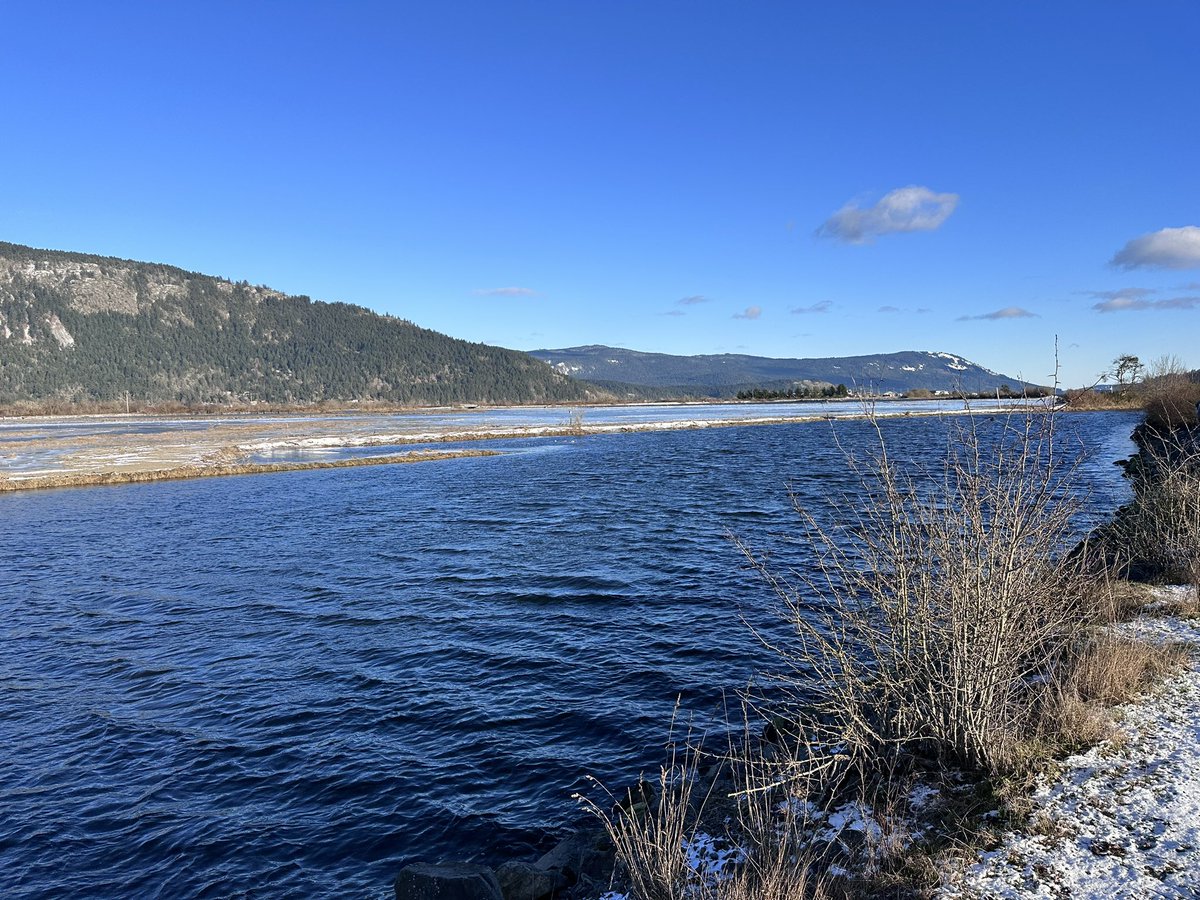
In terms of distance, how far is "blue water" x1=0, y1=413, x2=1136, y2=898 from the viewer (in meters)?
8.93

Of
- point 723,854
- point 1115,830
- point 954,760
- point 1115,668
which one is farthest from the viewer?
point 1115,668

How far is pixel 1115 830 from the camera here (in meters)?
5.84

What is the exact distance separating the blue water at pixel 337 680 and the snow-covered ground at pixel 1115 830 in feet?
11.0

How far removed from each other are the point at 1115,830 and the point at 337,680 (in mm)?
12679

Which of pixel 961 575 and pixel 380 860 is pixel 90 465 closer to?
pixel 380 860

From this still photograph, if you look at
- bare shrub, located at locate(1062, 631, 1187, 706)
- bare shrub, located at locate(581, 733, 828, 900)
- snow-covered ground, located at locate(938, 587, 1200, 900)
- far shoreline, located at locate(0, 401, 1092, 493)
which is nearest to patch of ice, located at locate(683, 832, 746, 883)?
bare shrub, located at locate(581, 733, 828, 900)

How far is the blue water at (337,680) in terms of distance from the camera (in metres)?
8.93

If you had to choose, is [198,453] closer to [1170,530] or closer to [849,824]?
[849,824]

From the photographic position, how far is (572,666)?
46.8 feet

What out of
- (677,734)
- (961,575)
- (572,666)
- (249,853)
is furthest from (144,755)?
(961,575)

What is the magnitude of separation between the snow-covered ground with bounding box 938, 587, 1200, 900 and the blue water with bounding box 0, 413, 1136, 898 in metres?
3.35

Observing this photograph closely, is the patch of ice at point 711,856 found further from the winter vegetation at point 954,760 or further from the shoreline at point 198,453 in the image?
the shoreline at point 198,453

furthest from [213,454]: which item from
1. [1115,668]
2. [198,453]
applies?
[1115,668]

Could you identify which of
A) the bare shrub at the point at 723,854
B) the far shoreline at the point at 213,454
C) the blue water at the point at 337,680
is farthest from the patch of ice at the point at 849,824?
the far shoreline at the point at 213,454
